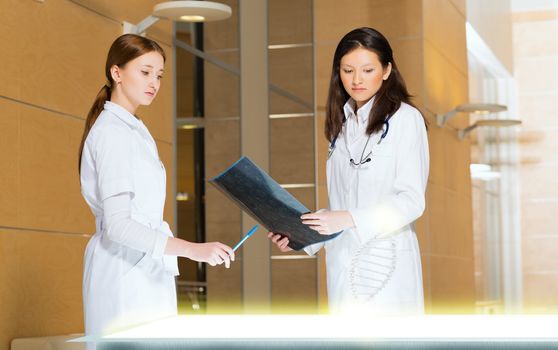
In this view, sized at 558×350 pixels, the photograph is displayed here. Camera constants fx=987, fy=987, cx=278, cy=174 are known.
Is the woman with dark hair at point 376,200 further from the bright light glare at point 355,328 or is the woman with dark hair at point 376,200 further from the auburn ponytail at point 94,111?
the bright light glare at point 355,328

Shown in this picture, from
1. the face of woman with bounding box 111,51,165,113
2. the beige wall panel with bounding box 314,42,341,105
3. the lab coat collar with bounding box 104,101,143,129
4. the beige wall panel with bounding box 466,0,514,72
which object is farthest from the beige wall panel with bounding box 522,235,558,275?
the lab coat collar with bounding box 104,101,143,129

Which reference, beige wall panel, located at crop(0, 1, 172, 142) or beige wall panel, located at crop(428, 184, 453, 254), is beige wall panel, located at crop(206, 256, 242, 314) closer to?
beige wall panel, located at crop(0, 1, 172, 142)

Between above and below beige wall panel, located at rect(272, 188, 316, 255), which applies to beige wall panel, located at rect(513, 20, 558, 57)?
above

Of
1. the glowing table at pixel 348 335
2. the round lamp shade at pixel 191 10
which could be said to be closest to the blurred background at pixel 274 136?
the round lamp shade at pixel 191 10

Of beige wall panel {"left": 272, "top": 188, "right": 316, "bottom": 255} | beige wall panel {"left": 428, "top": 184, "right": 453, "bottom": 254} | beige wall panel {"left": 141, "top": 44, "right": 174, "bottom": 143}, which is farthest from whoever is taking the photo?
beige wall panel {"left": 428, "top": 184, "right": 453, "bottom": 254}

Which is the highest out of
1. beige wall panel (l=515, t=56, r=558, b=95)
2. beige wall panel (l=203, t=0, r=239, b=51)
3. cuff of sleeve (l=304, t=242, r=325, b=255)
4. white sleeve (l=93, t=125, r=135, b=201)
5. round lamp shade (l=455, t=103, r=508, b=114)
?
beige wall panel (l=515, t=56, r=558, b=95)

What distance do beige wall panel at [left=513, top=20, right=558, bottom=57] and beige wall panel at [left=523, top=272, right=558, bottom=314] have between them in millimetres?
2209

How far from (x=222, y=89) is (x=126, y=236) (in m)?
3.68

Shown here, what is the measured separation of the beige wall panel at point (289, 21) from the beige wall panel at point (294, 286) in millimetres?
1653

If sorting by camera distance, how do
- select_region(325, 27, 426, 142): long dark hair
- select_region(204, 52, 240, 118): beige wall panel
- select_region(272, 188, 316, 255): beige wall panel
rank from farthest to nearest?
select_region(272, 188, 316, 255): beige wall panel, select_region(204, 52, 240, 118): beige wall panel, select_region(325, 27, 426, 142): long dark hair

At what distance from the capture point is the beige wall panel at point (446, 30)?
882 cm

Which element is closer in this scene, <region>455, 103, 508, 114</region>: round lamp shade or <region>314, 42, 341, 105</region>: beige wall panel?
<region>314, 42, 341, 105</region>: beige wall panel

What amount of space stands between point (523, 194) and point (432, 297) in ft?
6.33

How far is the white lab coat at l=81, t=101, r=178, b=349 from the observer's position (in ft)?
8.05
